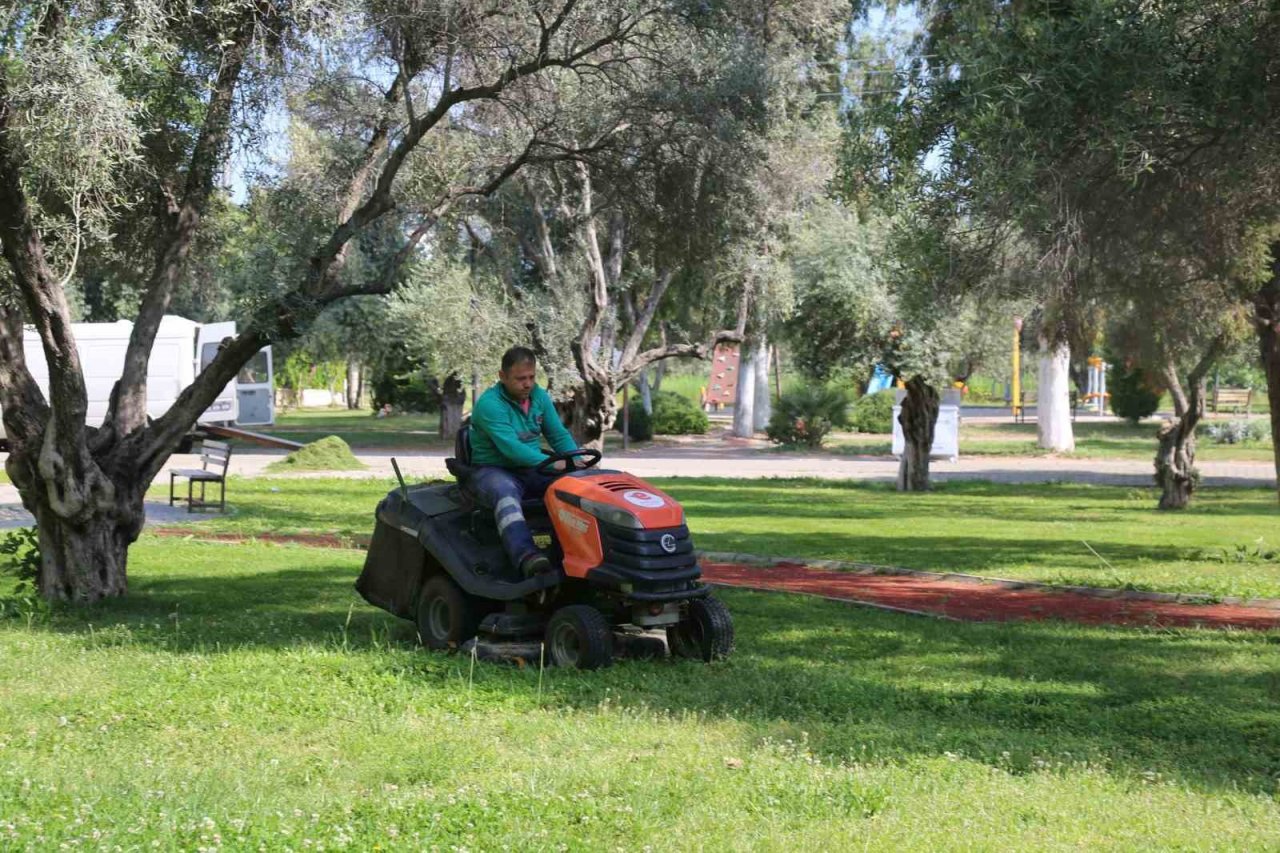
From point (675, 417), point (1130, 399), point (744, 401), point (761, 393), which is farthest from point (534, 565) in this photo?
point (1130, 399)

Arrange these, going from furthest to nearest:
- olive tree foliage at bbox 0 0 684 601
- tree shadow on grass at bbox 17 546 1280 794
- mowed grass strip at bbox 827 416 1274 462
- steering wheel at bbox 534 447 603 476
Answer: mowed grass strip at bbox 827 416 1274 462, olive tree foliage at bbox 0 0 684 601, steering wheel at bbox 534 447 603 476, tree shadow on grass at bbox 17 546 1280 794

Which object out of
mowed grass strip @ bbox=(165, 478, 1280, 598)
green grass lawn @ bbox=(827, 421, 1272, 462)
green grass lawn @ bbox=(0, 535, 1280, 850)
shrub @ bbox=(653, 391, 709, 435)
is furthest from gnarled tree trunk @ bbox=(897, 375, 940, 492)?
shrub @ bbox=(653, 391, 709, 435)

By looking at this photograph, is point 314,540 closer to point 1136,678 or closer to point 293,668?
point 293,668

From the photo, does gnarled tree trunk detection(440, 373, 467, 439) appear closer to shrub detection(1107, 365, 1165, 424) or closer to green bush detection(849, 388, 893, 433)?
green bush detection(849, 388, 893, 433)

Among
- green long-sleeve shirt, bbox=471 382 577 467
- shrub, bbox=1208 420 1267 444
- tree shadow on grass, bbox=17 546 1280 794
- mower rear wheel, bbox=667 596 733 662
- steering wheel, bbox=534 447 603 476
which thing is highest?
green long-sleeve shirt, bbox=471 382 577 467

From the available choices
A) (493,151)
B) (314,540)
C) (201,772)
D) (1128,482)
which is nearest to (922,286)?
(493,151)

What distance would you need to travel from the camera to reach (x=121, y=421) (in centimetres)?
1107

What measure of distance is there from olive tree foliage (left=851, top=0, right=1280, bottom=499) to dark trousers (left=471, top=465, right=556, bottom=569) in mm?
4979

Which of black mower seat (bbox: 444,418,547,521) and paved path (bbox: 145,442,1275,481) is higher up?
black mower seat (bbox: 444,418,547,521)

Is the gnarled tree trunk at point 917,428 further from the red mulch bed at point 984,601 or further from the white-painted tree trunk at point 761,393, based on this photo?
the white-painted tree trunk at point 761,393

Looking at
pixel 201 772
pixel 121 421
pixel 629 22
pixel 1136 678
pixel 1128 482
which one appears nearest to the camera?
pixel 201 772

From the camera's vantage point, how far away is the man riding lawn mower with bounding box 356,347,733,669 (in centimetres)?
789

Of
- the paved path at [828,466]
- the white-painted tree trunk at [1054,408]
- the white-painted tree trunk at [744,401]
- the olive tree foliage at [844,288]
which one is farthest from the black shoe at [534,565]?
the white-painted tree trunk at [744,401]

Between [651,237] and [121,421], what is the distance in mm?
5275
